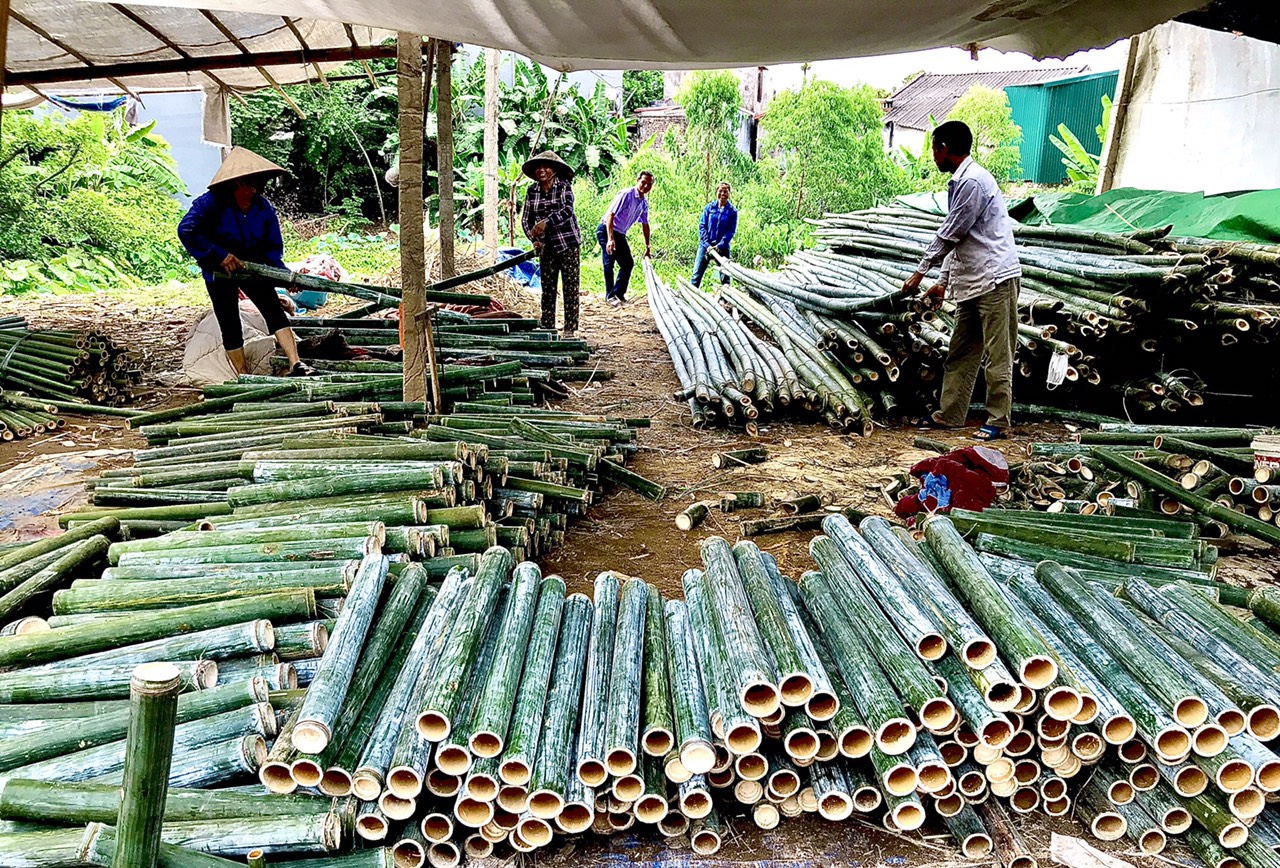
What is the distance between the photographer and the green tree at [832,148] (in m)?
17.1

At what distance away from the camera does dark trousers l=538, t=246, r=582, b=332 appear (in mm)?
9375

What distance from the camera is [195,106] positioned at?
58.2ft

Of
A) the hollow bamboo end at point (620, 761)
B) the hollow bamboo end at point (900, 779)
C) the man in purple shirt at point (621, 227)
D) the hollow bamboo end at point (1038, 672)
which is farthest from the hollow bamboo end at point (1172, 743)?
the man in purple shirt at point (621, 227)

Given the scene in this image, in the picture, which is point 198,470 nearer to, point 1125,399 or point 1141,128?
point 1125,399

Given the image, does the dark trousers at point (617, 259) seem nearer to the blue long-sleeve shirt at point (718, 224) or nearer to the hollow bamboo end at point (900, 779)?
the blue long-sleeve shirt at point (718, 224)

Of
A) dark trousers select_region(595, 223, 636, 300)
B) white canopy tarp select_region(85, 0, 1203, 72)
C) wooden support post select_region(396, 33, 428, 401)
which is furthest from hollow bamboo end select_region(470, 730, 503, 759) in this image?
dark trousers select_region(595, 223, 636, 300)

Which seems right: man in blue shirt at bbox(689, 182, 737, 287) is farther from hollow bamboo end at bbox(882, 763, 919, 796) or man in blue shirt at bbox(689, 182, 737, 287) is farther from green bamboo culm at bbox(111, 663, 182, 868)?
green bamboo culm at bbox(111, 663, 182, 868)

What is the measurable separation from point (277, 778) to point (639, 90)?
79.2 feet

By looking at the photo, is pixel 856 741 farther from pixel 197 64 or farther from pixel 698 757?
pixel 197 64

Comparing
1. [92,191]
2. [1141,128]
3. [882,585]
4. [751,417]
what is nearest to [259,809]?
[882,585]

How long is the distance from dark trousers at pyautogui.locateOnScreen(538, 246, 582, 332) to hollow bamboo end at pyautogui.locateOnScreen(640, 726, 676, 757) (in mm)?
7130

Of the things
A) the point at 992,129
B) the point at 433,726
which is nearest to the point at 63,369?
the point at 433,726

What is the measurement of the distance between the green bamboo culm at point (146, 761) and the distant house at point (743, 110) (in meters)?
21.3

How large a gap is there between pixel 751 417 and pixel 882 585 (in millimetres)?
3842
